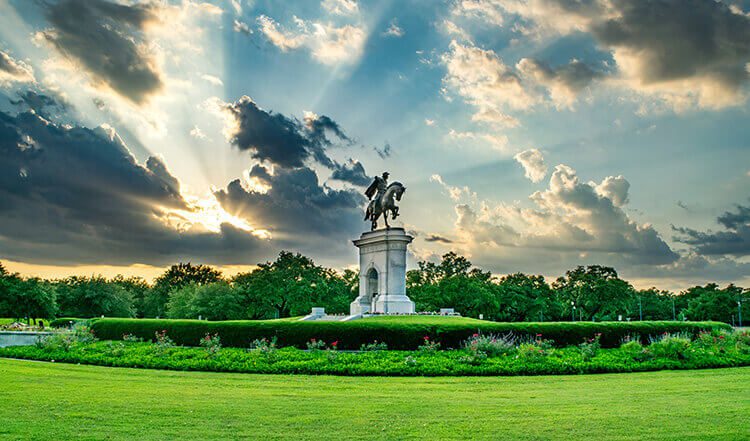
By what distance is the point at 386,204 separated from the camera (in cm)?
3909

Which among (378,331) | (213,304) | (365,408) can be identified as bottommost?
(365,408)

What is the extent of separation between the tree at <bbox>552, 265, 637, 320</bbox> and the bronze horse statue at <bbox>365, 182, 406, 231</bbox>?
1656 inches

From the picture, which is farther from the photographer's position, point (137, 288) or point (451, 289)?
point (137, 288)

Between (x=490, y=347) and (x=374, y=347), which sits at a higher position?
(x=490, y=347)

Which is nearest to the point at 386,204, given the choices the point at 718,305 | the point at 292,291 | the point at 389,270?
the point at 389,270

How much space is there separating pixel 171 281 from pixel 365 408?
96149 mm

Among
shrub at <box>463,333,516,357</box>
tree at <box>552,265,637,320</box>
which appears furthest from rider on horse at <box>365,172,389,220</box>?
tree at <box>552,265,637,320</box>

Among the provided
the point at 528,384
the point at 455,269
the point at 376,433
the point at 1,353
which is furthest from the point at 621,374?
the point at 455,269

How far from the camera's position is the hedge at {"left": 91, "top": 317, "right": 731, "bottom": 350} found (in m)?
23.5

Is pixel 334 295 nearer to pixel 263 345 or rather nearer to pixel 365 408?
pixel 263 345

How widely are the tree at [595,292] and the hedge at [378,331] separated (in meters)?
46.4

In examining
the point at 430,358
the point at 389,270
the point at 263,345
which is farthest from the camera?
the point at 389,270

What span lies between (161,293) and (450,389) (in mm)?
83232

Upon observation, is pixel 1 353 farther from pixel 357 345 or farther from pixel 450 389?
pixel 450 389
